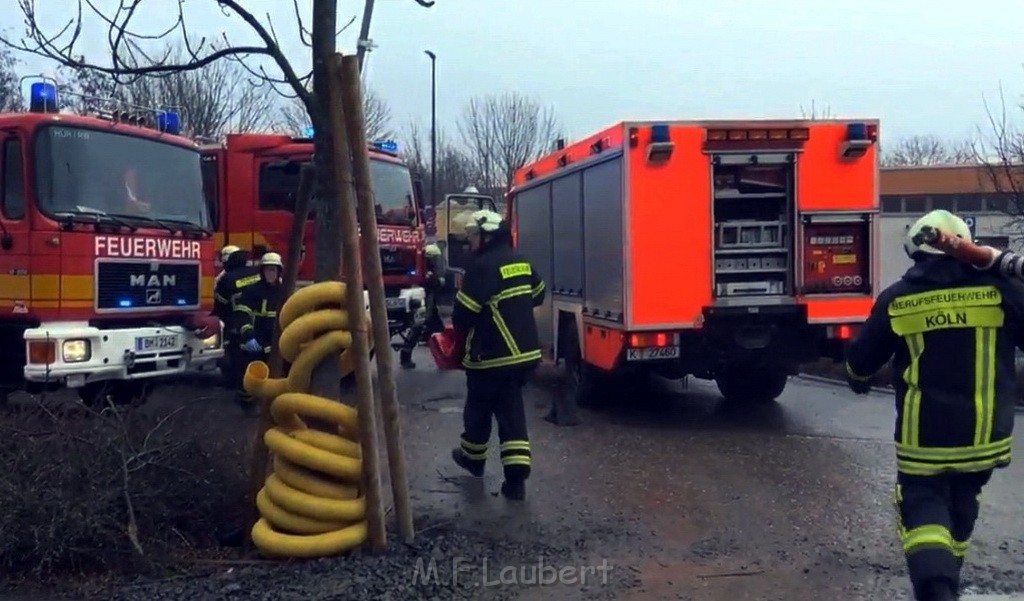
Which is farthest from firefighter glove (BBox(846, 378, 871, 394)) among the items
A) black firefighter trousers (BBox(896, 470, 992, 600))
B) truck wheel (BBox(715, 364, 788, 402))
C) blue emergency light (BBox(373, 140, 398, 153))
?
blue emergency light (BBox(373, 140, 398, 153))

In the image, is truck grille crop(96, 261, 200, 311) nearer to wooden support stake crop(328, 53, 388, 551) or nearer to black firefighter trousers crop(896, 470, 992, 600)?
wooden support stake crop(328, 53, 388, 551)

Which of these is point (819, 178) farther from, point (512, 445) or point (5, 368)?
point (5, 368)

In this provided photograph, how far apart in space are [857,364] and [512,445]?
284 centimetres

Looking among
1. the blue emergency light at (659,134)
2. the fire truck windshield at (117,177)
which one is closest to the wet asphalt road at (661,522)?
the fire truck windshield at (117,177)

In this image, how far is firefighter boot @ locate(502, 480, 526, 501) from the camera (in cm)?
711

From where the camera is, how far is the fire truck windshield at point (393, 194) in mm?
13352

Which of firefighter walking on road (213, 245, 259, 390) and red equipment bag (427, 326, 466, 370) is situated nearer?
red equipment bag (427, 326, 466, 370)

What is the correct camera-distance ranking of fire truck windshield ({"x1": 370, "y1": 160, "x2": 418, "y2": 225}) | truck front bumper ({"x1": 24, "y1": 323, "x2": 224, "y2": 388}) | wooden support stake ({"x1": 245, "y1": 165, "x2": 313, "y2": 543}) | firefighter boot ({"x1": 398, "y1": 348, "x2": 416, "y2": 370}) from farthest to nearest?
firefighter boot ({"x1": 398, "y1": 348, "x2": 416, "y2": 370}), fire truck windshield ({"x1": 370, "y1": 160, "x2": 418, "y2": 225}), truck front bumper ({"x1": 24, "y1": 323, "x2": 224, "y2": 388}), wooden support stake ({"x1": 245, "y1": 165, "x2": 313, "y2": 543})

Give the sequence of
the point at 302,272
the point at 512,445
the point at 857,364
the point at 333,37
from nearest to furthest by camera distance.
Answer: the point at 857,364
the point at 333,37
the point at 512,445
the point at 302,272

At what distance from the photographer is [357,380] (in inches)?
216

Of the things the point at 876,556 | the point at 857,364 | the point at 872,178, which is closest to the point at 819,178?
the point at 872,178

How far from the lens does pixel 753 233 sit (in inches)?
390

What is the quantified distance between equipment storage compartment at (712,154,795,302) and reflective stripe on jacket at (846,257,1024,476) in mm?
5227

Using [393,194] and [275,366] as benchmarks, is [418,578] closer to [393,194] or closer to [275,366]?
[275,366]
